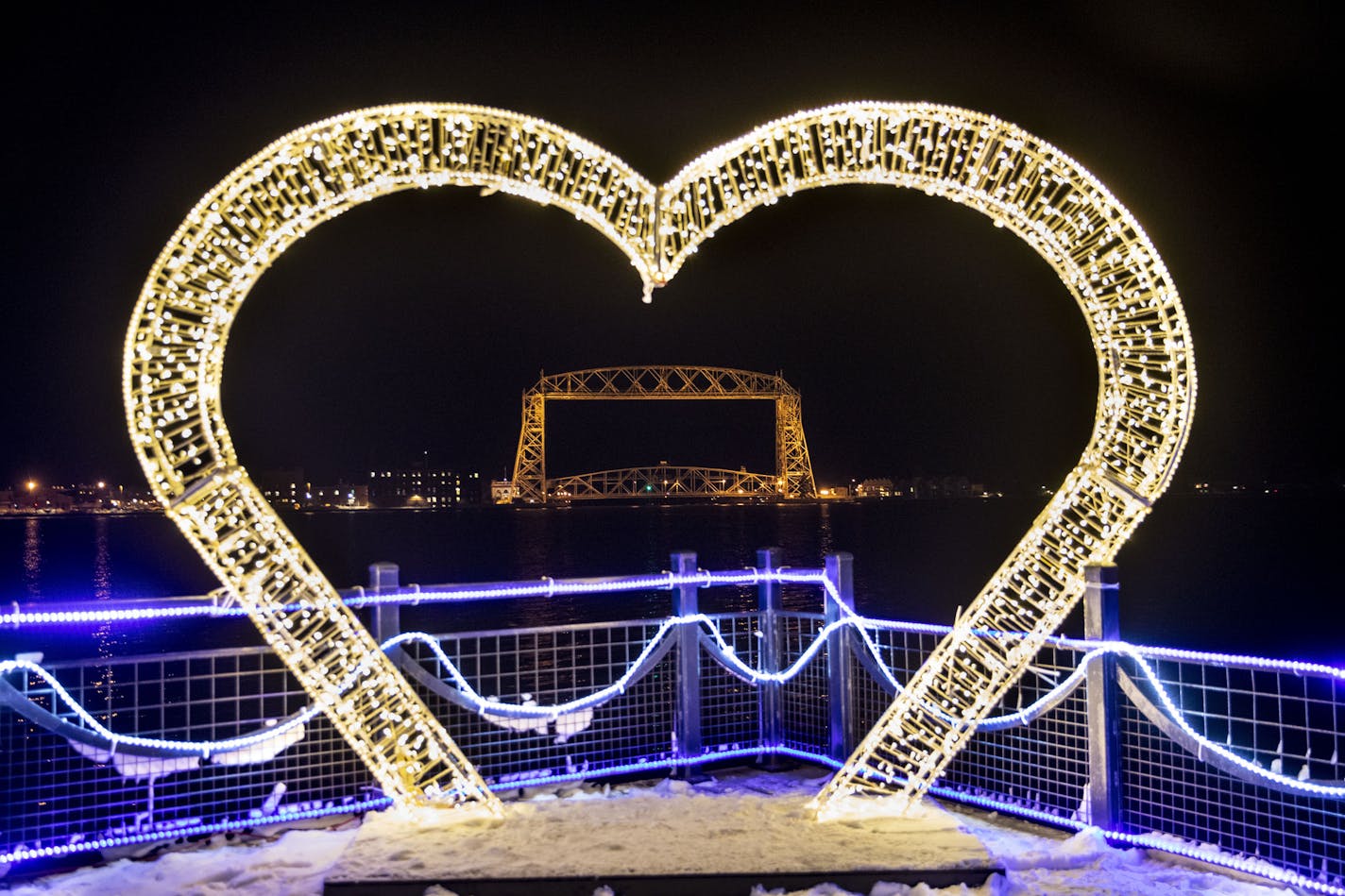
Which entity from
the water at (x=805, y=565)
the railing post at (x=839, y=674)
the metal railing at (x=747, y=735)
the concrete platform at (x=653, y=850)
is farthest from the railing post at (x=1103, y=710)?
the water at (x=805, y=565)

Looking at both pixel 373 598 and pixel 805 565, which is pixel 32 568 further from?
pixel 373 598

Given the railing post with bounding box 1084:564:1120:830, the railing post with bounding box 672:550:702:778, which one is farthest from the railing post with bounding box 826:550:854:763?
the railing post with bounding box 1084:564:1120:830

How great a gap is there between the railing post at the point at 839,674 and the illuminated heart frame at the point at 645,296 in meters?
1.32

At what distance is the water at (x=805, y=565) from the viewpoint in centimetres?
2230

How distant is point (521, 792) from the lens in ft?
20.5

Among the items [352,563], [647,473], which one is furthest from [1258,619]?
[647,473]

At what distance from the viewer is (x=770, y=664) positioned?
290 inches

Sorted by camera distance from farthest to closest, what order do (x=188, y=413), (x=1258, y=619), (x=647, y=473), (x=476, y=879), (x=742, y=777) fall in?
(x=647, y=473) < (x=1258, y=619) < (x=742, y=777) < (x=188, y=413) < (x=476, y=879)

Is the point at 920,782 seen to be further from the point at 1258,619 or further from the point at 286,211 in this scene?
the point at 1258,619

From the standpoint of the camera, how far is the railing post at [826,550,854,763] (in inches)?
272

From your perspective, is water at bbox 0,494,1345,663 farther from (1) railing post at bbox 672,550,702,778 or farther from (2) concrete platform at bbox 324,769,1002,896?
(2) concrete platform at bbox 324,769,1002,896

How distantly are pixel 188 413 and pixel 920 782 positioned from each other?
3.77 meters

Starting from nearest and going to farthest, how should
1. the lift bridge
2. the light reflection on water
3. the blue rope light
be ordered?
the blue rope light < the light reflection on water < the lift bridge

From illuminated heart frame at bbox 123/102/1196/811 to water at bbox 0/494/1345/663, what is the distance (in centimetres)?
1428
